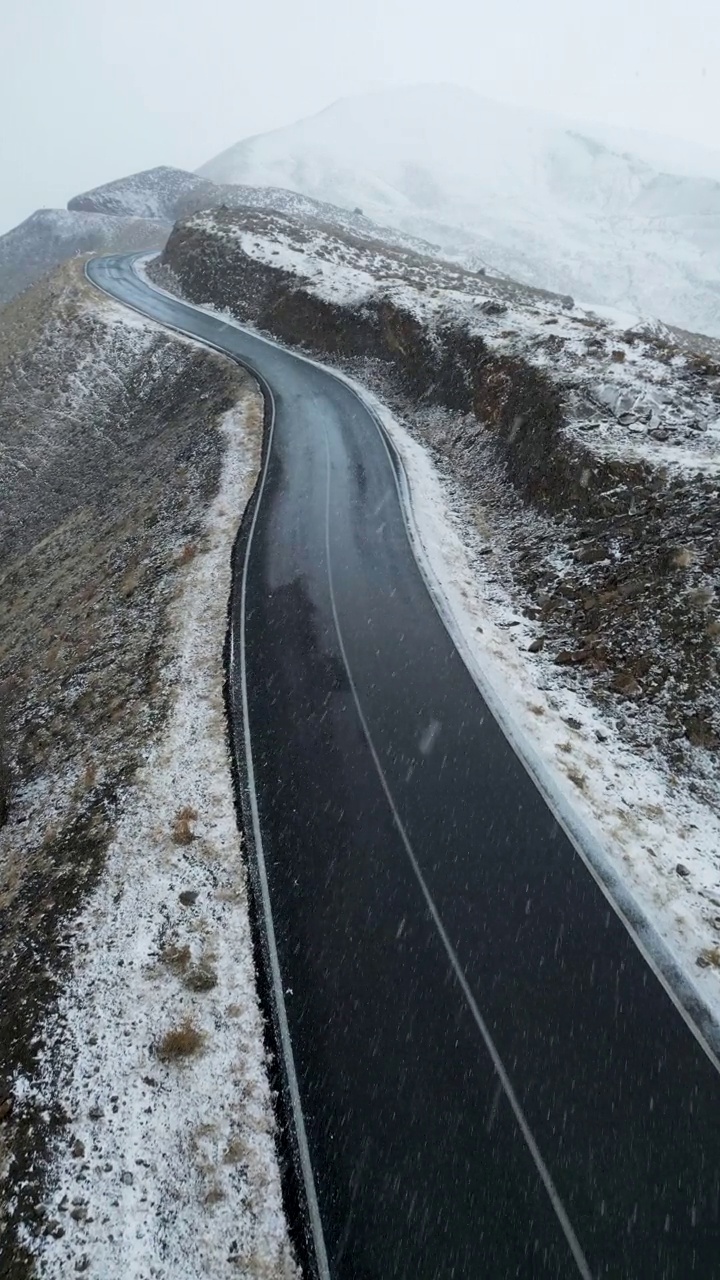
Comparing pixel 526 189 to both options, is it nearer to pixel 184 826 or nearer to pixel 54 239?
pixel 54 239

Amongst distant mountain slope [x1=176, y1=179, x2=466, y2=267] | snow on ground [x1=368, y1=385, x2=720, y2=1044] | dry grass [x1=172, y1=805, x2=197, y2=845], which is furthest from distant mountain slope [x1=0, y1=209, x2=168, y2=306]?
dry grass [x1=172, y1=805, x2=197, y2=845]

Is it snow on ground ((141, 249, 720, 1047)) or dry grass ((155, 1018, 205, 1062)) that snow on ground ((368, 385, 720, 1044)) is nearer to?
snow on ground ((141, 249, 720, 1047))

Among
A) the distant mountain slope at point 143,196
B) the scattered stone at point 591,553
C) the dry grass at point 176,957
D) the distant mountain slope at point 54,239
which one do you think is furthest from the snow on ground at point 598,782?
the distant mountain slope at point 143,196

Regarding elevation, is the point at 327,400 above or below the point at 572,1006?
above

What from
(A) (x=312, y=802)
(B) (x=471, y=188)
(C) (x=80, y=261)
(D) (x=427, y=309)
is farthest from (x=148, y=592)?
(B) (x=471, y=188)

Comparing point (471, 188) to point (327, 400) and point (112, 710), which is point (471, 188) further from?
point (112, 710)

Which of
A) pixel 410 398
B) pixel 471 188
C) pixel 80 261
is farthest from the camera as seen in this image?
pixel 471 188

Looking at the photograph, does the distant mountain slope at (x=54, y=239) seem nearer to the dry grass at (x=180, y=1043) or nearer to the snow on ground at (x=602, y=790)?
the snow on ground at (x=602, y=790)
